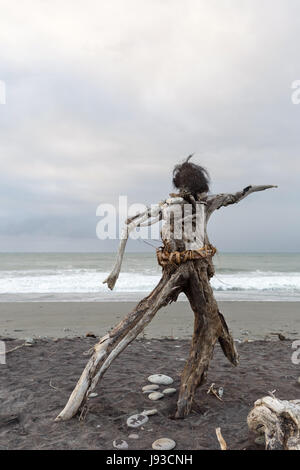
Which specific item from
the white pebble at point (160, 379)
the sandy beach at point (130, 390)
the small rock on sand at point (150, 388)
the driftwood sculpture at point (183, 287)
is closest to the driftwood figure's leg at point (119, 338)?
the driftwood sculpture at point (183, 287)

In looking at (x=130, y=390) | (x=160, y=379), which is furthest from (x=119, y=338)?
(x=160, y=379)

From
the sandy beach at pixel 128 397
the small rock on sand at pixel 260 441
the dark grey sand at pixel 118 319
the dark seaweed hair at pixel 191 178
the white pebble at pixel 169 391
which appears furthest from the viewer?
the dark grey sand at pixel 118 319

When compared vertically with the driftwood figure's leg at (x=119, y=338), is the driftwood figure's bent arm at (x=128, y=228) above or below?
above

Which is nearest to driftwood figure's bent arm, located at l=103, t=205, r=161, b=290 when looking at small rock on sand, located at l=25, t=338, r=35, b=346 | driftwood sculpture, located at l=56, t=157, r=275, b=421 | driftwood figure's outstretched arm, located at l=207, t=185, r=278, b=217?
driftwood sculpture, located at l=56, t=157, r=275, b=421

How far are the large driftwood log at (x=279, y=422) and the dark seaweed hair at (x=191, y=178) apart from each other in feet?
7.50

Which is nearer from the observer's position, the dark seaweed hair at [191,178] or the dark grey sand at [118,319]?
the dark seaweed hair at [191,178]

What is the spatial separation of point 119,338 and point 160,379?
142 cm

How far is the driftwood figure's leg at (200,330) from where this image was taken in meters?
3.91

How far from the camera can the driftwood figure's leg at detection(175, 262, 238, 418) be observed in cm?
391

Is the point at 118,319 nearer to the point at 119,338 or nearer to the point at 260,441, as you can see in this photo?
the point at 119,338

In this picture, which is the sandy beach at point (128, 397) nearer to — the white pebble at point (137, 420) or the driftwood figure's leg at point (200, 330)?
the white pebble at point (137, 420)

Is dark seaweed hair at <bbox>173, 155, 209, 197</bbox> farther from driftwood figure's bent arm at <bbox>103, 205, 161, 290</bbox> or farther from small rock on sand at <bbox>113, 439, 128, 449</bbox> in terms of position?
small rock on sand at <bbox>113, 439, 128, 449</bbox>

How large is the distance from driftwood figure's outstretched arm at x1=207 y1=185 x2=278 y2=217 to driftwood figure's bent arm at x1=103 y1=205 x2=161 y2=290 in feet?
2.21

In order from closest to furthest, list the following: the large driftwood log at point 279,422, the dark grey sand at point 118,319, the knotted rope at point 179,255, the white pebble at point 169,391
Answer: the large driftwood log at point 279,422 < the knotted rope at point 179,255 < the white pebble at point 169,391 < the dark grey sand at point 118,319
